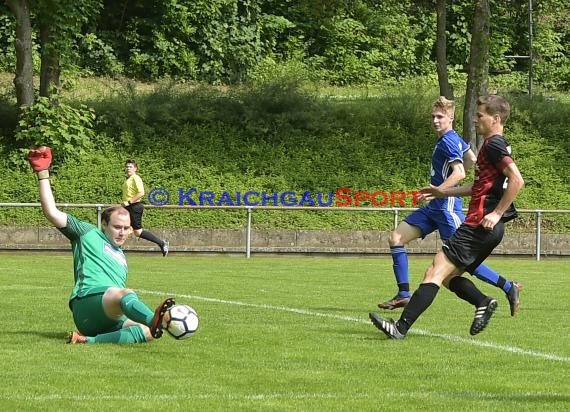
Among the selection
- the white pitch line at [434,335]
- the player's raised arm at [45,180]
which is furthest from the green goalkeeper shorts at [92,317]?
the white pitch line at [434,335]

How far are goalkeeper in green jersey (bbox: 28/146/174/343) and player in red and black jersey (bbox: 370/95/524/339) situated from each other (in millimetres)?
1956

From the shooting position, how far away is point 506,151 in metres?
9.27

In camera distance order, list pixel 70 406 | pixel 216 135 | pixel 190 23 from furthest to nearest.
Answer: pixel 190 23, pixel 216 135, pixel 70 406

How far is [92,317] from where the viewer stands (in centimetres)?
909

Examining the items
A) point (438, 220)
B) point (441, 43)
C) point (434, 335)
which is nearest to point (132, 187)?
point (441, 43)

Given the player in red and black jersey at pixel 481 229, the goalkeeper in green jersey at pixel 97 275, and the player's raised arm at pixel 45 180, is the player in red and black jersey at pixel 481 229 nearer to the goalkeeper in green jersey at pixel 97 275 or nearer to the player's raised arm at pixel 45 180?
the goalkeeper in green jersey at pixel 97 275

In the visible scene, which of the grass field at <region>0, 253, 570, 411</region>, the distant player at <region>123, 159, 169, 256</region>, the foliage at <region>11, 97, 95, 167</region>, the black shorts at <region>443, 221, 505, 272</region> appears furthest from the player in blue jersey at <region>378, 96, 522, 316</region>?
the foliage at <region>11, 97, 95, 167</region>

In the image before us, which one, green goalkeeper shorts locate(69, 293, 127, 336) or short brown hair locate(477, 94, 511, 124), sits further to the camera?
short brown hair locate(477, 94, 511, 124)

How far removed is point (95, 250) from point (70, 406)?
10.4 ft

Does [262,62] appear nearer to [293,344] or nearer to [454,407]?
[293,344]

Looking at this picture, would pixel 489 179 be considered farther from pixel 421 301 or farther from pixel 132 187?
pixel 132 187

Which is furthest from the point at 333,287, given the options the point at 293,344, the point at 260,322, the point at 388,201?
the point at 388,201

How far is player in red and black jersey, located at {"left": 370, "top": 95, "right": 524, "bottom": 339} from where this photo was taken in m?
9.27

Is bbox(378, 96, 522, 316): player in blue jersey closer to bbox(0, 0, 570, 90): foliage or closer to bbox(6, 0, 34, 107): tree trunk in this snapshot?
bbox(6, 0, 34, 107): tree trunk
